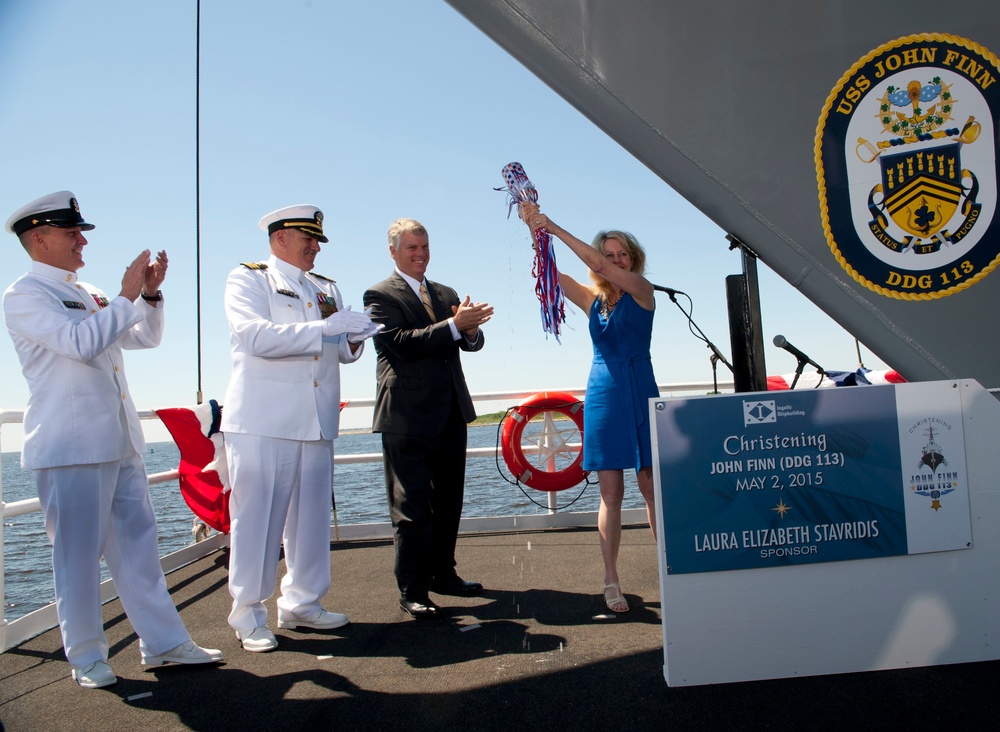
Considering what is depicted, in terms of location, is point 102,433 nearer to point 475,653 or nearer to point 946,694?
point 475,653

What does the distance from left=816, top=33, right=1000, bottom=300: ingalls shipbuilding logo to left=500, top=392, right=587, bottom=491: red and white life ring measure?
3257 mm

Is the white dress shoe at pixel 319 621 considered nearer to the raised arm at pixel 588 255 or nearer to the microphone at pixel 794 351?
the raised arm at pixel 588 255

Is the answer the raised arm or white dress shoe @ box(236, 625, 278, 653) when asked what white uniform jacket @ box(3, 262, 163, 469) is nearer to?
white dress shoe @ box(236, 625, 278, 653)

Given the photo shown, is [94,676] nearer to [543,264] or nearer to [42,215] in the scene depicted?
[42,215]

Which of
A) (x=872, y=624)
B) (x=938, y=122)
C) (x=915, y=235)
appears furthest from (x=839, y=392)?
(x=938, y=122)

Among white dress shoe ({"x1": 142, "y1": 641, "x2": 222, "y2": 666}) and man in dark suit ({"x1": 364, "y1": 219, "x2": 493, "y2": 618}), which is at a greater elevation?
man in dark suit ({"x1": 364, "y1": 219, "x2": 493, "y2": 618})

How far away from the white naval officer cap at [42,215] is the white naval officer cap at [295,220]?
80cm

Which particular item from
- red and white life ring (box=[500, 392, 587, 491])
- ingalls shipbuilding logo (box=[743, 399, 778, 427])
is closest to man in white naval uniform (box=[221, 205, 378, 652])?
ingalls shipbuilding logo (box=[743, 399, 778, 427])

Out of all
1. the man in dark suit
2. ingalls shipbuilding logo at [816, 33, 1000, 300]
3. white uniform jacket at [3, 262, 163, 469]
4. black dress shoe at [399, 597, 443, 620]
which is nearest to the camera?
ingalls shipbuilding logo at [816, 33, 1000, 300]

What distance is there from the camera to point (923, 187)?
2084mm

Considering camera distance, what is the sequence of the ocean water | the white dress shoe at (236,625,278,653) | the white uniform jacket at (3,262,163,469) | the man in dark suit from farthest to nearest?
the ocean water → the man in dark suit → the white dress shoe at (236,625,278,653) → the white uniform jacket at (3,262,163,469)

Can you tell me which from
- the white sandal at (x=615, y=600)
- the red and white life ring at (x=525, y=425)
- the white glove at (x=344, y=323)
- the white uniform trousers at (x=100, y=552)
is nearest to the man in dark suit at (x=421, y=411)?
the white glove at (x=344, y=323)

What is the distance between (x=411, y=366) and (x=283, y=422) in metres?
0.65

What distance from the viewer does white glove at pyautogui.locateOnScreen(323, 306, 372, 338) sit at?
9.47 feet
